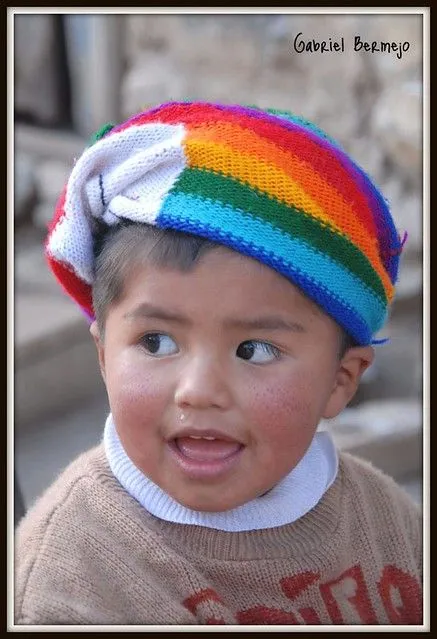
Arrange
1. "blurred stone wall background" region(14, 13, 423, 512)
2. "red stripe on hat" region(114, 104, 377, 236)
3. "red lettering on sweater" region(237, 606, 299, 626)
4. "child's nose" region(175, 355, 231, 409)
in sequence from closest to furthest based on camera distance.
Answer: "child's nose" region(175, 355, 231, 409), "red stripe on hat" region(114, 104, 377, 236), "red lettering on sweater" region(237, 606, 299, 626), "blurred stone wall background" region(14, 13, 423, 512)

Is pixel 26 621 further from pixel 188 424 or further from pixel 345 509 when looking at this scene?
pixel 345 509

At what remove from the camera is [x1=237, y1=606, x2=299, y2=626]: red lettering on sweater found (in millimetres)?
1487

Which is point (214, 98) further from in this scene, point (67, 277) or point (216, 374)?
point (216, 374)

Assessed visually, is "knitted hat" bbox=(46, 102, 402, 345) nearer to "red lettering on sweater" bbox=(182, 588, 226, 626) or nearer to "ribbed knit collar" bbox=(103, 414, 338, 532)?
"ribbed knit collar" bbox=(103, 414, 338, 532)

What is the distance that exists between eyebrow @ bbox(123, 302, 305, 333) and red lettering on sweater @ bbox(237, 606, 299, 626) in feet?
1.67

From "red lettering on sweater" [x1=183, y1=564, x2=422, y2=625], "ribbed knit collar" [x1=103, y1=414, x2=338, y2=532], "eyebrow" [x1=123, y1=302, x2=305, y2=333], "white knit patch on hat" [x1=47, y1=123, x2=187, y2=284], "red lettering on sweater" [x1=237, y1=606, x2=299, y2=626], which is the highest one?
"white knit patch on hat" [x1=47, y1=123, x2=187, y2=284]

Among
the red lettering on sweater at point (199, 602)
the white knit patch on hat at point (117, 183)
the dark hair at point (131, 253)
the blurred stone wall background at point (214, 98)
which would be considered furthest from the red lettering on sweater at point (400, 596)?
the blurred stone wall background at point (214, 98)

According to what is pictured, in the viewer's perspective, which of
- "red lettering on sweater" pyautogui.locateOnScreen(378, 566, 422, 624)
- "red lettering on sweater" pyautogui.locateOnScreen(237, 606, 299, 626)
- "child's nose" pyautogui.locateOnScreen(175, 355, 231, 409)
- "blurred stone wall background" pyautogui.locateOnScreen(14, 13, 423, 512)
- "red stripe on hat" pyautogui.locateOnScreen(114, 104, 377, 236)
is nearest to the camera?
"child's nose" pyautogui.locateOnScreen(175, 355, 231, 409)

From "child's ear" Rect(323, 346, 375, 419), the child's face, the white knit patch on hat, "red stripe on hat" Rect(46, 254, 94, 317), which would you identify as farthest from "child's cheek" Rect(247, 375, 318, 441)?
"red stripe on hat" Rect(46, 254, 94, 317)

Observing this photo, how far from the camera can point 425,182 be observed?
72.0 inches

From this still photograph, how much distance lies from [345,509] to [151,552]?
0.43 meters

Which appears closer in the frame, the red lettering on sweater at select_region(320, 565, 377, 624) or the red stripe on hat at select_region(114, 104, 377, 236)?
the red stripe on hat at select_region(114, 104, 377, 236)

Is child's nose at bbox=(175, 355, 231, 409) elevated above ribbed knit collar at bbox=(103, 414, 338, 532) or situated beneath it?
elevated above
